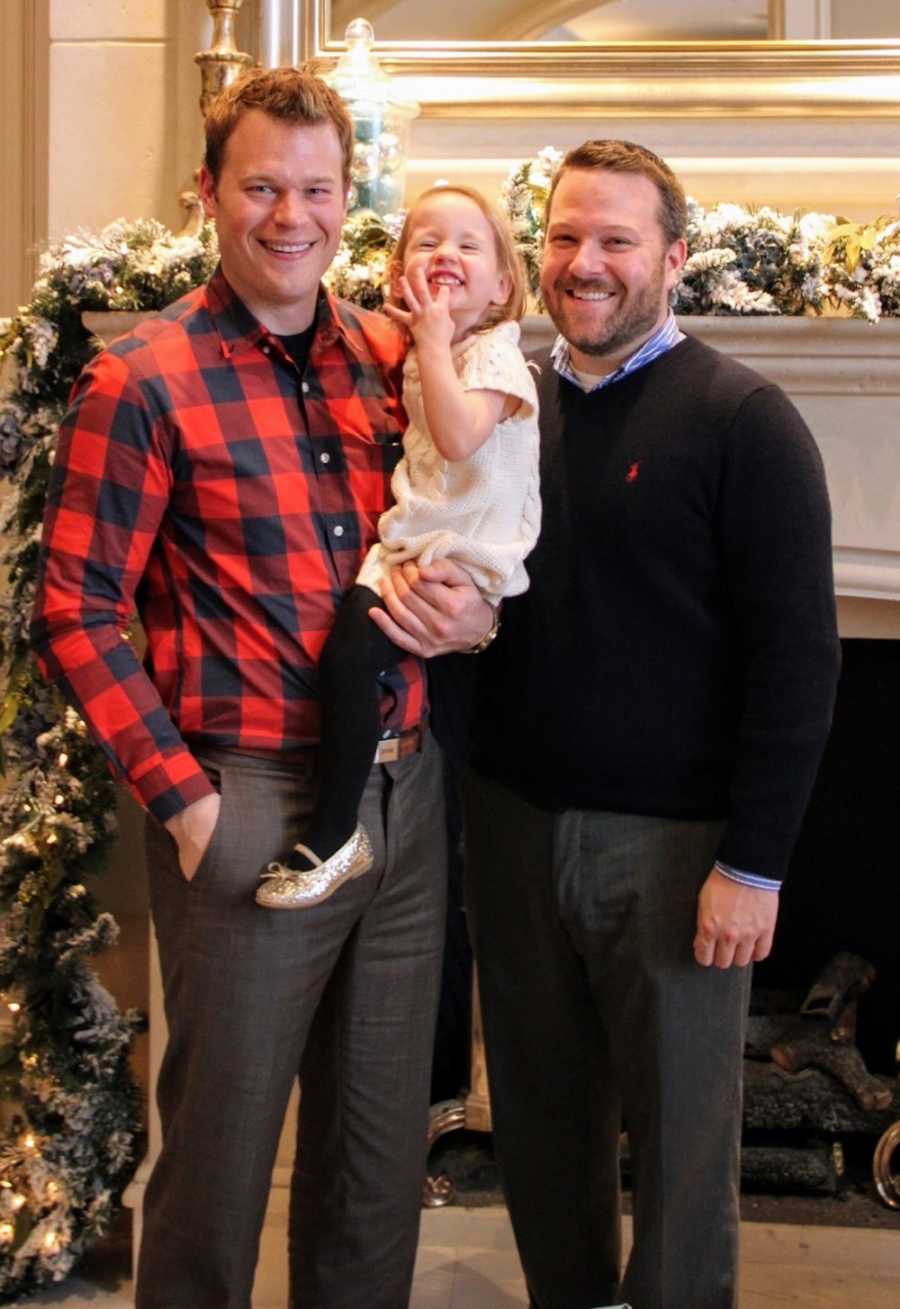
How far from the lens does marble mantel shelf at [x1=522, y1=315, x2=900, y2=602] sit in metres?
2.18

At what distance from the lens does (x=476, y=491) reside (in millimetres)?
1711

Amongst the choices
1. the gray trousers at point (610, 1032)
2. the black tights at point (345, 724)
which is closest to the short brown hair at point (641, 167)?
the black tights at point (345, 724)

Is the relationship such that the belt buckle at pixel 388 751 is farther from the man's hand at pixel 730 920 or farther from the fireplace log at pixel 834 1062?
the fireplace log at pixel 834 1062

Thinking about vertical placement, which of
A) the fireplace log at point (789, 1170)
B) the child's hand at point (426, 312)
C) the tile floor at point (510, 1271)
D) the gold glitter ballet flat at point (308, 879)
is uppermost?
the child's hand at point (426, 312)

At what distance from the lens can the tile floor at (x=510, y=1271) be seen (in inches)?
96.0

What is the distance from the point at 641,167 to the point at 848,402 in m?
0.63

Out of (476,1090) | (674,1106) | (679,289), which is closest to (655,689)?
(674,1106)

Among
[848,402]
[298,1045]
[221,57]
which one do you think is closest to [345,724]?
[298,1045]

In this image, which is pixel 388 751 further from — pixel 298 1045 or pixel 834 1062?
pixel 834 1062

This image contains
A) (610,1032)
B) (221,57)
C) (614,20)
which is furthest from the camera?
(614,20)

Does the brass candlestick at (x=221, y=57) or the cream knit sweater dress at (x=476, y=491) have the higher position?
the brass candlestick at (x=221, y=57)

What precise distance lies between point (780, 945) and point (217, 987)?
4.80ft

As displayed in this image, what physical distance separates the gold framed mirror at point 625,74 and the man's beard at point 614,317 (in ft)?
2.78

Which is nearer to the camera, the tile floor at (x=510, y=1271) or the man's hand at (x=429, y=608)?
the man's hand at (x=429, y=608)
